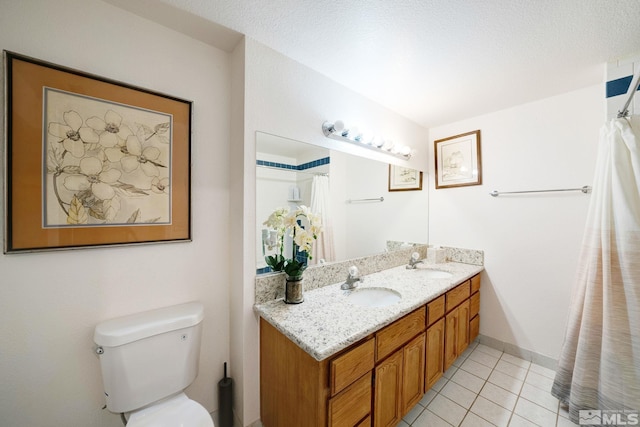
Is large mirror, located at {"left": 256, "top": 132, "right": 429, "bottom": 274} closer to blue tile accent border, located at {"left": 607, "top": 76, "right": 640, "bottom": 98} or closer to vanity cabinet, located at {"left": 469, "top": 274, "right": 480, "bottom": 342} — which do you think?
vanity cabinet, located at {"left": 469, "top": 274, "right": 480, "bottom": 342}

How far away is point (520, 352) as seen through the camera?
1959 mm

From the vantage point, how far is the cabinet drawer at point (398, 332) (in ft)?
3.63

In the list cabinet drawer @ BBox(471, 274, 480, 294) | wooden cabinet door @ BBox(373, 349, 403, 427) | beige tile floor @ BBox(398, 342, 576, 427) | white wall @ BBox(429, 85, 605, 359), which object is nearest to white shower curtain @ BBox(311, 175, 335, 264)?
wooden cabinet door @ BBox(373, 349, 403, 427)

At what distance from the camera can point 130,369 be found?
95 cm

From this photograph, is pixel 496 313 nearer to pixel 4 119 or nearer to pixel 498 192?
pixel 498 192

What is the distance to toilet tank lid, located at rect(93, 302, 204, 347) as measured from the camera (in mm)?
923

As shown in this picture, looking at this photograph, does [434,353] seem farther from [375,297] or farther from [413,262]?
[413,262]

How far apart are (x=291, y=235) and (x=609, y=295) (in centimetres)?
183

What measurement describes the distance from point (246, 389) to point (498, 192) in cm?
247

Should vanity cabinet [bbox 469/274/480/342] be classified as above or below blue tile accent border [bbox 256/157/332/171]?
below

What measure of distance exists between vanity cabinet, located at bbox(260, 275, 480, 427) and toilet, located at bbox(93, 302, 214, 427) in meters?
0.33

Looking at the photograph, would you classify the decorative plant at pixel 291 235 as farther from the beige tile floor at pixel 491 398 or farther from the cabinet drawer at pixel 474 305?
the cabinet drawer at pixel 474 305

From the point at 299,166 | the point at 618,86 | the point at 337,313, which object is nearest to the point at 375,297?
the point at 337,313

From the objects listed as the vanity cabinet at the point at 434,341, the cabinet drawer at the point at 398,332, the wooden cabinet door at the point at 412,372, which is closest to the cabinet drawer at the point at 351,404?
the cabinet drawer at the point at 398,332
